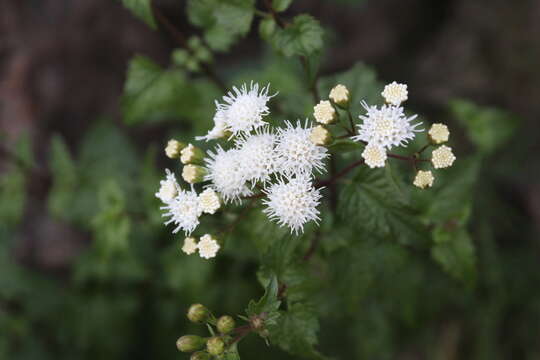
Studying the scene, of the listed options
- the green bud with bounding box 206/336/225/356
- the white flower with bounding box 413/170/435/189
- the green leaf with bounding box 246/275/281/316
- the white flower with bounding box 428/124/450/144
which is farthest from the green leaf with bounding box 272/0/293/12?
the green bud with bounding box 206/336/225/356

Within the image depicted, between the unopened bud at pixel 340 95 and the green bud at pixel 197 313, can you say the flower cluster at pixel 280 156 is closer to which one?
the unopened bud at pixel 340 95

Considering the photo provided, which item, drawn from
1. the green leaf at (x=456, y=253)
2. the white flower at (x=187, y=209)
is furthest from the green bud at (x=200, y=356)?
the green leaf at (x=456, y=253)

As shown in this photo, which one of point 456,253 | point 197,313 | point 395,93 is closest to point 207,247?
point 197,313

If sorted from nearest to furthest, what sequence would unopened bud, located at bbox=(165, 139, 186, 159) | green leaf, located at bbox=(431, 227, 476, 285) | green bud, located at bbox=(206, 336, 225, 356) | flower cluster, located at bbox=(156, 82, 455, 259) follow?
green bud, located at bbox=(206, 336, 225, 356)
flower cluster, located at bbox=(156, 82, 455, 259)
unopened bud, located at bbox=(165, 139, 186, 159)
green leaf, located at bbox=(431, 227, 476, 285)

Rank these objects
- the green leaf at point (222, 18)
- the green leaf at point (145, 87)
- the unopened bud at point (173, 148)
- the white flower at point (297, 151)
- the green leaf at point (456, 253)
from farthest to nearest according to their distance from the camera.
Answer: the green leaf at point (145, 87), the green leaf at point (456, 253), the green leaf at point (222, 18), the unopened bud at point (173, 148), the white flower at point (297, 151)

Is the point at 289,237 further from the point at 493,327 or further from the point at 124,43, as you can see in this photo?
the point at 124,43

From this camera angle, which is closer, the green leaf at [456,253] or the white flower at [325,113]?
the white flower at [325,113]

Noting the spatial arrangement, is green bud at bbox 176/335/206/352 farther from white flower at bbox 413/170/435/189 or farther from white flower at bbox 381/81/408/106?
white flower at bbox 381/81/408/106
